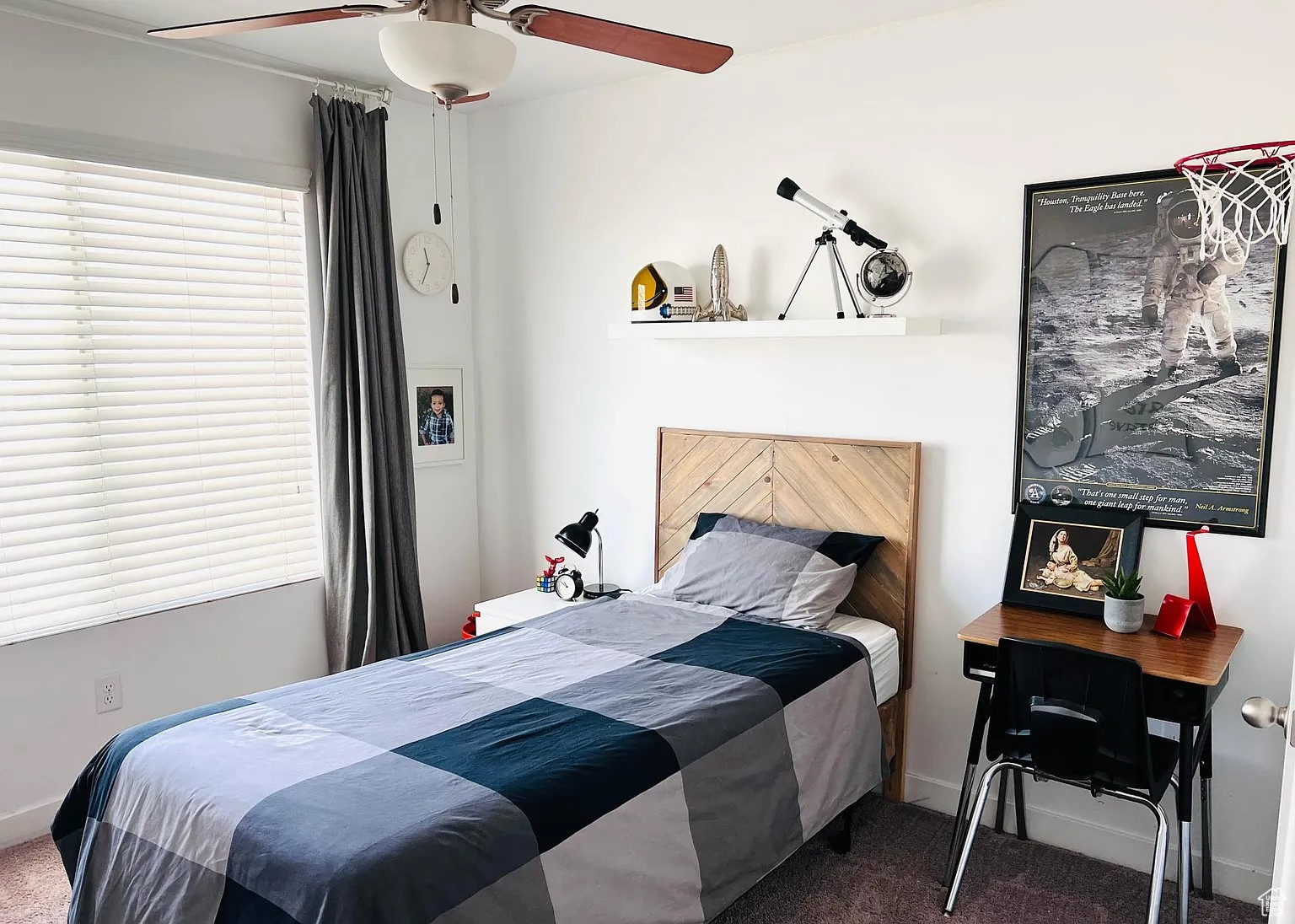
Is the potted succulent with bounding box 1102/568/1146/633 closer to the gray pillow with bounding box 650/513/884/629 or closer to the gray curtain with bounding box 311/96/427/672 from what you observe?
the gray pillow with bounding box 650/513/884/629

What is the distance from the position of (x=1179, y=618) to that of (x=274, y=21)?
2603 mm

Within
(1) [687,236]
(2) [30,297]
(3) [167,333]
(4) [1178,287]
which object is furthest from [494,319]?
(4) [1178,287]

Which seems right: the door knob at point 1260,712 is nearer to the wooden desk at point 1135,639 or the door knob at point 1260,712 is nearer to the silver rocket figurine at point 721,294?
the wooden desk at point 1135,639

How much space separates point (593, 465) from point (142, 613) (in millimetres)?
1789

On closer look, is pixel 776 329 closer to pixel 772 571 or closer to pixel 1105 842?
pixel 772 571

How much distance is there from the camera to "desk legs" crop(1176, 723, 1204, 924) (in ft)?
7.53

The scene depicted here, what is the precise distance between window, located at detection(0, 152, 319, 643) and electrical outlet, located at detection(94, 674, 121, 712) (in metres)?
0.21

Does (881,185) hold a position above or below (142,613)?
above

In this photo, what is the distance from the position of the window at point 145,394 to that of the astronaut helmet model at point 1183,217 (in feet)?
9.93

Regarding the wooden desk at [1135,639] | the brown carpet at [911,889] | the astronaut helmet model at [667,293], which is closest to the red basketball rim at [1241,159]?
the wooden desk at [1135,639]

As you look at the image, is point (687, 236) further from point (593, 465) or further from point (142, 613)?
point (142, 613)

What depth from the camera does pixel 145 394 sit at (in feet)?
10.6

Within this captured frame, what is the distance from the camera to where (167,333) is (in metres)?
3.28

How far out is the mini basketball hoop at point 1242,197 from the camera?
2391 millimetres
